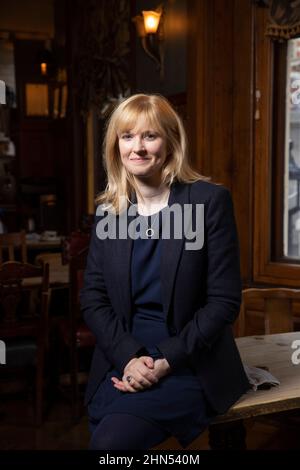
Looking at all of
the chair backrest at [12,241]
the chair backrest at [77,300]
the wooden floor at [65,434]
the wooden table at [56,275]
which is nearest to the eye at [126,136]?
the chair backrest at [77,300]

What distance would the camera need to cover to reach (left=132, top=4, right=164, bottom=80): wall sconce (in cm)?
539

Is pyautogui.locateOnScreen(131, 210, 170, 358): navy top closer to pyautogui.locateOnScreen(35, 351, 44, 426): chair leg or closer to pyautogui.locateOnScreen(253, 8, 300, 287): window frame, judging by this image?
pyautogui.locateOnScreen(253, 8, 300, 287): window frame

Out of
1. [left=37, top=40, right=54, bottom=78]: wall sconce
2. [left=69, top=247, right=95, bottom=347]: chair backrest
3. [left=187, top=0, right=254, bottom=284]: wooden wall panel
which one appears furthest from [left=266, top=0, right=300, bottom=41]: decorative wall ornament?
[left=37, top=40, right=54, bottom=78]: wall sconce

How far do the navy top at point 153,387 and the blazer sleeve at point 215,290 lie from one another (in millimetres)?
59

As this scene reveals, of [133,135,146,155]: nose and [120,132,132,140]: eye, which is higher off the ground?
[120,132,132,140]: eye

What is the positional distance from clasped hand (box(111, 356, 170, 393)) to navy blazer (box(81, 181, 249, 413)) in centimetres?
2

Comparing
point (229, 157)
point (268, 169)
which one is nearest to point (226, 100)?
point (229, 157)

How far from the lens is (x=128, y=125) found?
5.79 feet

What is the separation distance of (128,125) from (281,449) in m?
2.04

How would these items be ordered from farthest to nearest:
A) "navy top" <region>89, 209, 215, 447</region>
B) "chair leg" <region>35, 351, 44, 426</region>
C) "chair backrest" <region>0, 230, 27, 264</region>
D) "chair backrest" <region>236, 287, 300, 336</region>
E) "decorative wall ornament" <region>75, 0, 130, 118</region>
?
"decorative wall ornament" <region>75, 0, 130, 118</region> < "chair backrest" <region>0, 230, 27, 264</region> < "chair leg" <region>35, 351, 44, 426</region> < "chair backrest" <region>236, 287, 300, 336</region> < "navy top" <region>89, 209, 215, 447</region>

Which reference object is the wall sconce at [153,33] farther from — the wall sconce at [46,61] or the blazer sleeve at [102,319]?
the wall sconce at [46,61]

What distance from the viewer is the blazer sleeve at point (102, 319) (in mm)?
1743

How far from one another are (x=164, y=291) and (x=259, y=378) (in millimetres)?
449
